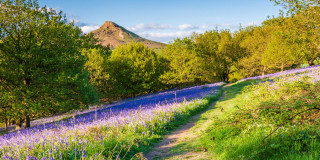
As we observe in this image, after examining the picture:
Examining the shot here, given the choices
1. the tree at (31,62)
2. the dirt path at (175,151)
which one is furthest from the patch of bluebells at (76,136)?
the tree at (31,62)

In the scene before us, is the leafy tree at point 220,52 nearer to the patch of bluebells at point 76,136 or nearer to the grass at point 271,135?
the patch of bluebells at point 76,136

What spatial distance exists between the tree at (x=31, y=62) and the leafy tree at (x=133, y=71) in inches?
662

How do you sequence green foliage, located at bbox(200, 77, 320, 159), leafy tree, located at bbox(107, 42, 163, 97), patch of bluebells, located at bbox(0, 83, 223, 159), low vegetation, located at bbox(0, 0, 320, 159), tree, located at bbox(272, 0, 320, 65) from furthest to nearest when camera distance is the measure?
1. leafy tree, located at bbox(107, 42, 163, 97)
2. tree, located at bbox(272, 0, 320, 65)
3. patch of bluebells, located at bbox(0, 83, 223, 159)
4. low vegetation, located at bbox(0, 0, 320, 159)
5. green foliage, located at bbox(200, 77, 320, 159)

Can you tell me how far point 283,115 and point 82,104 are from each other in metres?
14.4

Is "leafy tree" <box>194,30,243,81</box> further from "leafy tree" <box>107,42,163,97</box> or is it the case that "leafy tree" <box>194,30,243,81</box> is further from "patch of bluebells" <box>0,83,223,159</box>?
"patch of bluebells" <box>0,83,223,159</box>

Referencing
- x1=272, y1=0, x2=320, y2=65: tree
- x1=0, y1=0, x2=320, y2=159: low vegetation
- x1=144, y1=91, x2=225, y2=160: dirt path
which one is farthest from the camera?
x1=272, y1=0, x2=320, y2=65: tree

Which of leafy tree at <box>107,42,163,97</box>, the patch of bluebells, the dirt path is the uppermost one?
leafy tree at <box>107,42,163,97</box>

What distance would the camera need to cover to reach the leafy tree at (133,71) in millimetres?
32259

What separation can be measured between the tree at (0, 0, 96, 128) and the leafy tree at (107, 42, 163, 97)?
→ 16817mm

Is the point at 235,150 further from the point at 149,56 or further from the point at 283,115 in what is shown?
the point at 149,56

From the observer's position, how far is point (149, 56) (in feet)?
115

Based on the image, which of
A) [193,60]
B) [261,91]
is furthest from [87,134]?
[193,60]

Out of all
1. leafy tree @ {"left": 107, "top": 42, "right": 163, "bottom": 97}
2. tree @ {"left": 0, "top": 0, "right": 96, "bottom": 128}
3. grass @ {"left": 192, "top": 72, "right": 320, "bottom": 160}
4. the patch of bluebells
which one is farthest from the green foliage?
leafy tree @ {"left": 107, "top": 42, "right": 163, "bottom": 97}

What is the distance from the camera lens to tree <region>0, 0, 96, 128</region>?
42.2 feet
